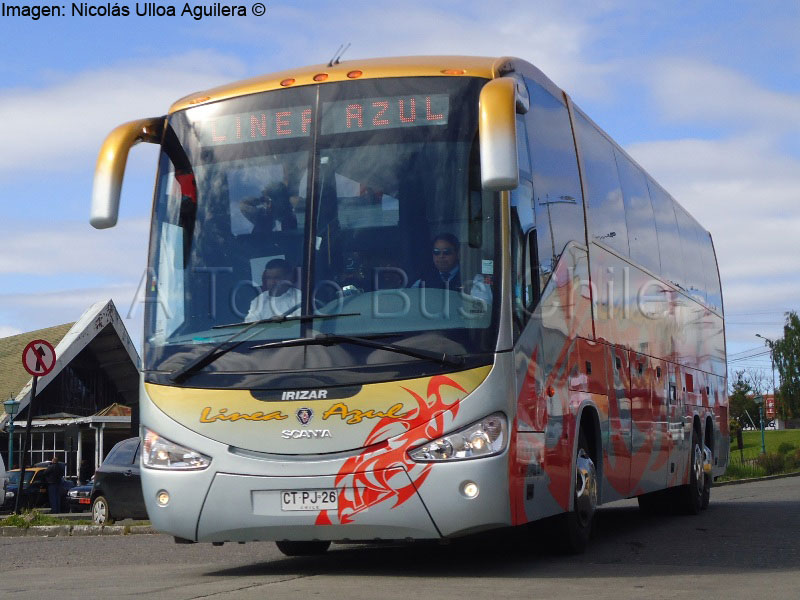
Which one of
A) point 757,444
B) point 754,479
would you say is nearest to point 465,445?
point 754,479

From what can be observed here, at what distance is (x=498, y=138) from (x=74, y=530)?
11418 millimetres

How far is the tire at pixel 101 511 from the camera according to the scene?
2009cm

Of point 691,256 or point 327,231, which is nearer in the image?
point 327,231

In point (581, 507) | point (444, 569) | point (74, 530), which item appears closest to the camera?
point (444, 569)

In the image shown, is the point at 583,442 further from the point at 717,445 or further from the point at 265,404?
the point at 717,445

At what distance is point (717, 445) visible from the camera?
18797mm

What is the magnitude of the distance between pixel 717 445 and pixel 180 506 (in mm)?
11703

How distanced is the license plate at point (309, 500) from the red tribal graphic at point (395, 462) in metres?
0.04

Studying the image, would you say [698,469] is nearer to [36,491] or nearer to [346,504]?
[346,504]

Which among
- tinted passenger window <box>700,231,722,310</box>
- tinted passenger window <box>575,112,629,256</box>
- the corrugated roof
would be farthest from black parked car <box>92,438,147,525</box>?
the corrugated roof

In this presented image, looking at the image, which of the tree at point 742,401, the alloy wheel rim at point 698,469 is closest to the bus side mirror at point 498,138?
the alloy wheel rim at point 698,469

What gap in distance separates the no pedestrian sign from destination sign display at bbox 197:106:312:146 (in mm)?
9862

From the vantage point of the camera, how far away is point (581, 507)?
1033 cm

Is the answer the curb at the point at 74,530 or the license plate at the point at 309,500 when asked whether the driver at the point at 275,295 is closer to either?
the license plate at the point at 309,500
